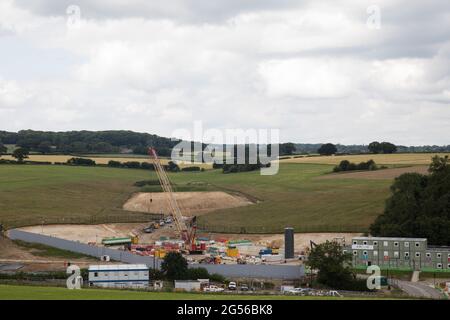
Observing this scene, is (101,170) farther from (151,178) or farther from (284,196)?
(284,196)

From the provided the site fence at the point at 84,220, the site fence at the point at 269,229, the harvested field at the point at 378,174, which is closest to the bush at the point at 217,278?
the site fence at the point at 269,229

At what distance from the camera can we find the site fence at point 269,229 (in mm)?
90406

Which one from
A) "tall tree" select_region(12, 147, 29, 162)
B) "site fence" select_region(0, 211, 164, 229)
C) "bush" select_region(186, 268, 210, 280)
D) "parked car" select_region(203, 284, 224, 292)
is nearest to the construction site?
"site fence" select_region(0, 211, 164, 229)

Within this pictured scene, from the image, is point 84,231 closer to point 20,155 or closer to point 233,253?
point 233,253

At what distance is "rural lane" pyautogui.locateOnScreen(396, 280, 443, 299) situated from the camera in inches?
2262

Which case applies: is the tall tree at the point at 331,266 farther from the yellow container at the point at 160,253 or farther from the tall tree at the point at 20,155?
the tall tree at the point at 20,155

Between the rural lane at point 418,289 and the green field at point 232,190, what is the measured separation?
24.1 metres

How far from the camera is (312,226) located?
3706 inches

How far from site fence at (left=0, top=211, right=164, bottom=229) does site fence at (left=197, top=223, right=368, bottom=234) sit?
32.1ft

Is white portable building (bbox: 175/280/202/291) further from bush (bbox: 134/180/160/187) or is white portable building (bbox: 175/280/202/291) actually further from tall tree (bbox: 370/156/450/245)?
bush (bbox: 134/180/160/187)

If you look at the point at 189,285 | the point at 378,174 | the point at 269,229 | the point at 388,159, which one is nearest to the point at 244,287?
the point at 189,285
